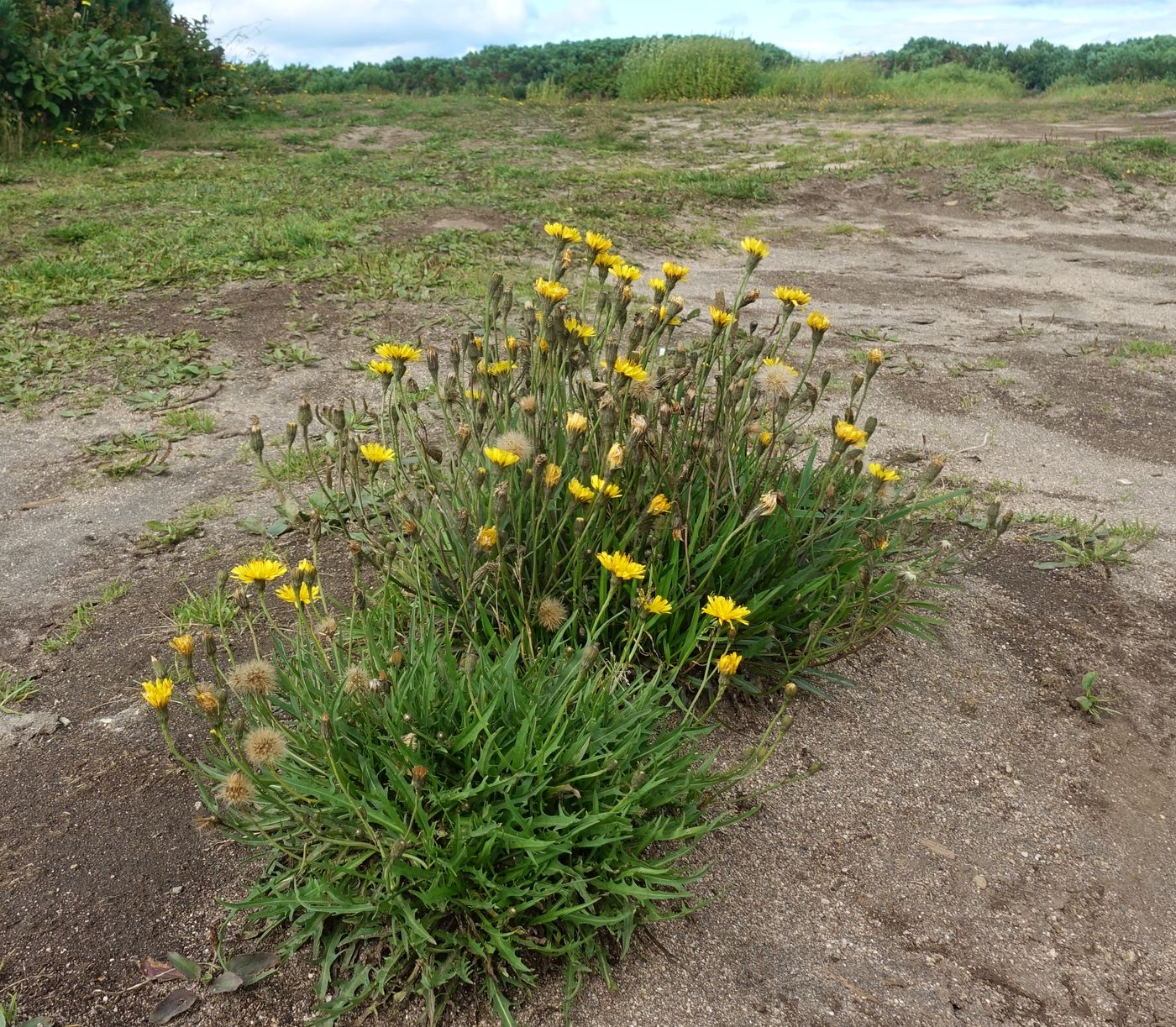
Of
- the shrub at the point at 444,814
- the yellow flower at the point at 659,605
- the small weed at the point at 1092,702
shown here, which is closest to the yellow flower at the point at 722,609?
the yellow flower at the point at 659,605

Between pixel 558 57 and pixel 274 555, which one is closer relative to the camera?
pixel 274 555

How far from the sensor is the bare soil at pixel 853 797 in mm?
1754

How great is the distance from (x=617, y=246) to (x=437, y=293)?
Result: 1.78 metres

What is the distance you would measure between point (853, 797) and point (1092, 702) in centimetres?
82

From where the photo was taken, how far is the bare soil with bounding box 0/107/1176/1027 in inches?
69.1

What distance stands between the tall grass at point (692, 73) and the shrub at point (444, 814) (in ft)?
61.5

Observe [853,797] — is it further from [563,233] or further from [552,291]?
[563,233]

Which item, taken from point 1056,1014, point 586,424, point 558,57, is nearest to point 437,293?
point 586,424

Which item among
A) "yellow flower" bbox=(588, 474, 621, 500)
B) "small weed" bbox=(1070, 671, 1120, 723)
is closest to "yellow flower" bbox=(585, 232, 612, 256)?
"yellow flower" bbox=(588, 474, 621, 500)

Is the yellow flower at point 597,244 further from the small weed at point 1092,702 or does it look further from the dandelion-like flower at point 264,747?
the small weed at point 1092,702

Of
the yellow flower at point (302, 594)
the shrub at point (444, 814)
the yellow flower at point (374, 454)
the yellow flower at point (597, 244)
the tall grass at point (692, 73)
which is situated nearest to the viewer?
the shrub at point (444, 814)

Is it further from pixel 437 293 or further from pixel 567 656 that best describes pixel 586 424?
pixel 437 293

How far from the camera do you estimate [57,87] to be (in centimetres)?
870

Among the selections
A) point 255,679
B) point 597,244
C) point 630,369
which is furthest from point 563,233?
point 255,679
